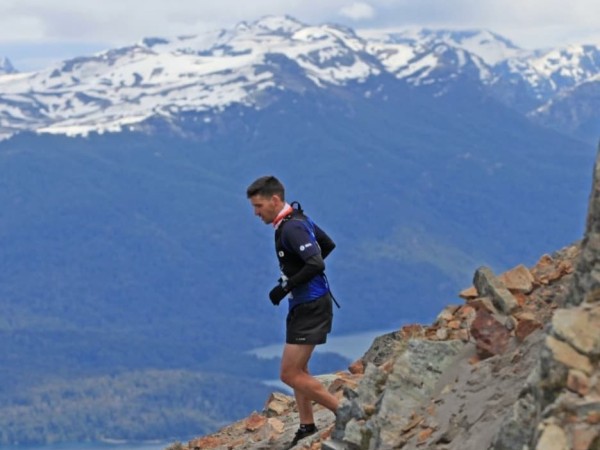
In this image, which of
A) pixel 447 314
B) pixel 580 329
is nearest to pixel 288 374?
pixel 447 314

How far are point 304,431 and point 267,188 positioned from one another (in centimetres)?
308

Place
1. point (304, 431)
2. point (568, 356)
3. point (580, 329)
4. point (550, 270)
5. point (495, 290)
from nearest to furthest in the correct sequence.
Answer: point (568, 356) < point (580, 329) < point (495, 290) < point (550, 270) < point (304, 431)

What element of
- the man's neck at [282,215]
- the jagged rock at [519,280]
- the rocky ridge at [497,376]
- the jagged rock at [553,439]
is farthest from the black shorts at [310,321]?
the jagged rock at [553,439]

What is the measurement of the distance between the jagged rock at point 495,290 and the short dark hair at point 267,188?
236cm

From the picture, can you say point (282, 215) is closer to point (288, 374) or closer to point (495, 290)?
point (288, 374)

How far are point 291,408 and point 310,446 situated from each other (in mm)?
4336

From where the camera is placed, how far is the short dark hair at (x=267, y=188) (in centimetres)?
1533

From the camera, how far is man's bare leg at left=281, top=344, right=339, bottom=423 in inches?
614

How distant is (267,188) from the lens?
15.4 meters

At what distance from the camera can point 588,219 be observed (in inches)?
481

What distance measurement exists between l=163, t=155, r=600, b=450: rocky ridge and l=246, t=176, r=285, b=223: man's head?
6.34 feet

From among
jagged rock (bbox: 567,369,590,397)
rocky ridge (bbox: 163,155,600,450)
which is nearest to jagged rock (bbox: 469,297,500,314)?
rocky ridge (bbox: 163,155,600,450)

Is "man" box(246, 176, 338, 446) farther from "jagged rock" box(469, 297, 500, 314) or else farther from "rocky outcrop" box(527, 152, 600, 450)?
"rocky outcrop" box(527, 152, 600, 450)

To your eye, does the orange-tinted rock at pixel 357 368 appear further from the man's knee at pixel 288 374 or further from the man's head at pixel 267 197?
the man's head at pixel 267 197
